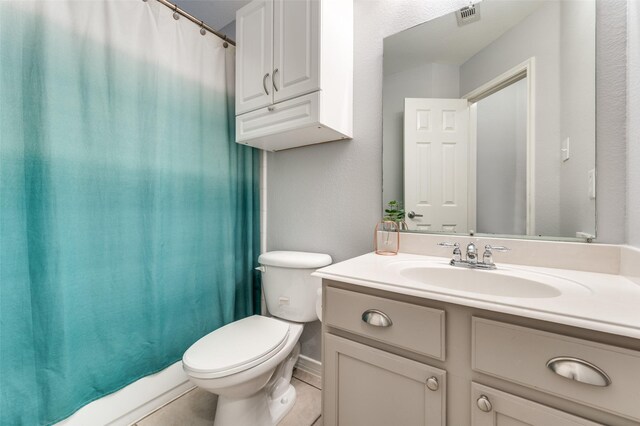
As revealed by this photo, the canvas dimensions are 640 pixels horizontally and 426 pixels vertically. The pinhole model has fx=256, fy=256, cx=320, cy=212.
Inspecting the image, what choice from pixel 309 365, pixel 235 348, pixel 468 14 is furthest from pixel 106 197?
pixel 468 14

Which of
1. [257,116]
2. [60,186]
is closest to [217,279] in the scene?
[60,186]

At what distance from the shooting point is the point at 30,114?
3.17 feet

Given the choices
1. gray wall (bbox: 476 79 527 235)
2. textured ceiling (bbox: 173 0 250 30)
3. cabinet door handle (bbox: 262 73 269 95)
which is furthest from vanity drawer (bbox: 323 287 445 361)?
textured ceiling (bbox: 173 0 250 30)

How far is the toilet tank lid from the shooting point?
1.34 metres

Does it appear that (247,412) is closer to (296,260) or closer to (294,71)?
(296,260)

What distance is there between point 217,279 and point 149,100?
1030mm

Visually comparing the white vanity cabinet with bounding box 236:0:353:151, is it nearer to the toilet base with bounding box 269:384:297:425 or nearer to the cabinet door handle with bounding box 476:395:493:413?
the cabinet door handle with bounding box 476:395:493:413

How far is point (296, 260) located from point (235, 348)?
0.48m

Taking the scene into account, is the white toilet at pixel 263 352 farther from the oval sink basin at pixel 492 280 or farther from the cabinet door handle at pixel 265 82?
the cabinet door handle at pixel 265 82

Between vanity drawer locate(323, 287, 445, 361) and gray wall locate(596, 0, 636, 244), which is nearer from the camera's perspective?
vanity drawer locate(323, 287, 445, 361)

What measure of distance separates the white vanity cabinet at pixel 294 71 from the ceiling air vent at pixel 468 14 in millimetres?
512

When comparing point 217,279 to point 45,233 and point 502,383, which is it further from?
point 502,383

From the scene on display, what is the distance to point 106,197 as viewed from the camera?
3.75ft

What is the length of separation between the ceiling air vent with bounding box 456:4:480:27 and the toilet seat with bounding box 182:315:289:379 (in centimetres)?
162
